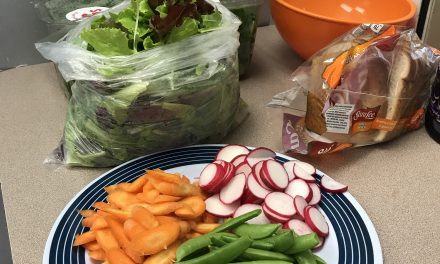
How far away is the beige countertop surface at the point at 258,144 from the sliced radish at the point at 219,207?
21 cm

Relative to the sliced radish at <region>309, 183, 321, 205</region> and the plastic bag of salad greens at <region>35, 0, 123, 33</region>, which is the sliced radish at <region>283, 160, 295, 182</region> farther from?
the plastic bag of salad greens at <region>35, 0, 123, 33</region>

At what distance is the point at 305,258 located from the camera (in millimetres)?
589

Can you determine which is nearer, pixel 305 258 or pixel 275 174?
pixel 305 258

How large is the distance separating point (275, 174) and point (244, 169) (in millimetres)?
48

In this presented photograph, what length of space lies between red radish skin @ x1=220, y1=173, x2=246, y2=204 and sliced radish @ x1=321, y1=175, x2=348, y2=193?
129 mm

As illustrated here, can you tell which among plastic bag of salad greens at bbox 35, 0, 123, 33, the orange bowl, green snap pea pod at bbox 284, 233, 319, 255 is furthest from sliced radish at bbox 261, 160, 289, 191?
plastic bag of salad greens at bbox 35, 0, 123, 33

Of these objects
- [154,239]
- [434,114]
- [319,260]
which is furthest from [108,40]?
[434,114]

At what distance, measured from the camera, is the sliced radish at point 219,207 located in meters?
0.66

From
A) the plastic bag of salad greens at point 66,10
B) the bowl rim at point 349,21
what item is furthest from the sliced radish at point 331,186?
the plastic bag of salad greens at point 66,10

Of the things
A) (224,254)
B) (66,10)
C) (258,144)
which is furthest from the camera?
(66,10)

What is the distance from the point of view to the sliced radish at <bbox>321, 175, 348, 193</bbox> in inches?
28.4

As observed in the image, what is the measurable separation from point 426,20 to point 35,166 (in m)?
0.86

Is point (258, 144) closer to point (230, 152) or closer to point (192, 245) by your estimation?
point (230, 152)

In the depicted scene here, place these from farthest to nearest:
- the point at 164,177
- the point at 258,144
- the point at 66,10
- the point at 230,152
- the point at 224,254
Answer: the point at 66,10 < the point at 258,144 < the point at 230,152 < the point at 164,177 < the point at 224,254
